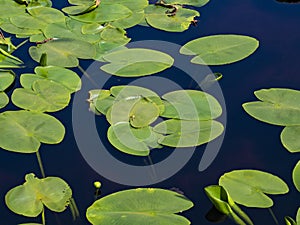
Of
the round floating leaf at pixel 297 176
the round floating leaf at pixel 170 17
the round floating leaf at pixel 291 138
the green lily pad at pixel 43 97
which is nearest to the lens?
the round floating leaf at pixel 297 176

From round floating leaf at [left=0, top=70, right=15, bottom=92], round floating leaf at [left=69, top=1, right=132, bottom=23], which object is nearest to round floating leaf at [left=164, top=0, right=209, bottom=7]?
round floating leaf at [left=69, top=1, right=132, bottom=23]

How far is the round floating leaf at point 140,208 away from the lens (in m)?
1.34

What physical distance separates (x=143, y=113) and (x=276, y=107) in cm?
41

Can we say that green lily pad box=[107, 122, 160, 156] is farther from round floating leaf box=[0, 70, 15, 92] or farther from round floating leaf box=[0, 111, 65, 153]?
round floating leaf box=[0, 70, 15, 92]

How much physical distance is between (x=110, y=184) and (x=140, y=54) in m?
0.59

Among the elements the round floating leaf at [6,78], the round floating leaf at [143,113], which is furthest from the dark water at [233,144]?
the round floating leaf at [6,78]

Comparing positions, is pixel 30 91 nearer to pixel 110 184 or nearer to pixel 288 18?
pixel 110 184

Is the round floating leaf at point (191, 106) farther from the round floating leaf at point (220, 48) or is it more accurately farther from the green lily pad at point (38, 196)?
the green lily pad at point (38, 196)

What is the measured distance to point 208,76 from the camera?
71.8 inches

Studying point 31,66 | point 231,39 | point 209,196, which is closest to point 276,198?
point 209,196

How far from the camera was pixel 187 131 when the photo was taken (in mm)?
1594

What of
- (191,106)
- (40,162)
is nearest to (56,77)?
(40,162)

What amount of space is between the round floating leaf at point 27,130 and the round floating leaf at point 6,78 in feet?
0.53

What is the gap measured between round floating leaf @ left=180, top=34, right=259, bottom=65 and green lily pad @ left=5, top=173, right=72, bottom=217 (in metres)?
0.69
